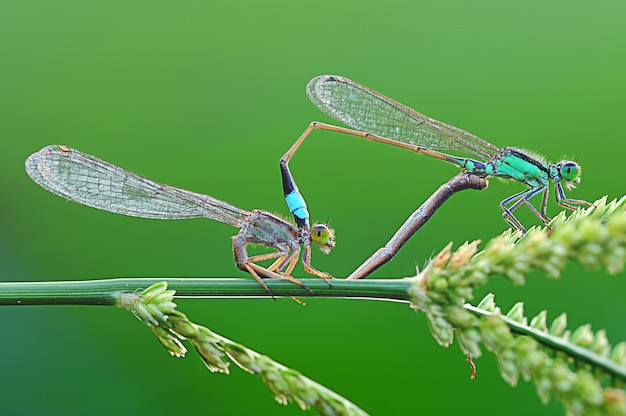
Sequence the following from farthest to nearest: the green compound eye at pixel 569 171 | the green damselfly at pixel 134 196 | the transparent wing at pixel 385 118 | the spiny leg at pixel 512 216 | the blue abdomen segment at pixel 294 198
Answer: the transparent wing at pixel 385 118
the green compound eye at pixel 569 171
the spiny leg at pixel 512 216
the green damselfly at pixel 134 196
the blue abdomen segment at pixel 294 198

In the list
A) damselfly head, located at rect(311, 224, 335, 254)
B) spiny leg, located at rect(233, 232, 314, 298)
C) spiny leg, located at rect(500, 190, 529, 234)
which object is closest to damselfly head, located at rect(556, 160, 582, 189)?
spiny leg, located at rect(500, 190, 529, 234)

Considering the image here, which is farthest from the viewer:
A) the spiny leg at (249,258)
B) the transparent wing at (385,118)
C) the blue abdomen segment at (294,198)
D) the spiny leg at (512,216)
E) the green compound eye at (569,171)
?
the transparent wing at (385,118)

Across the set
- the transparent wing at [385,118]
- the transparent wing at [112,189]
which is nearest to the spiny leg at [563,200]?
the transparent wing at [385,118]

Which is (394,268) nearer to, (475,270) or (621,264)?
(475,270)

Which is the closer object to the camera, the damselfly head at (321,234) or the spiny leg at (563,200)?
the damselfly head at (321,234)

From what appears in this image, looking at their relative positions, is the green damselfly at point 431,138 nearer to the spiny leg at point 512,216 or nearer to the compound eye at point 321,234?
the spiny leg at point 512,216

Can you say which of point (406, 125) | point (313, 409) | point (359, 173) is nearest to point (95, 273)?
point (359, 173)

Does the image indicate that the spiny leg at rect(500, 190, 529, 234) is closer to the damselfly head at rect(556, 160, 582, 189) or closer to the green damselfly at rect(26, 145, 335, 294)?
the damselfly head at rect(556, 160, 582, 189)
